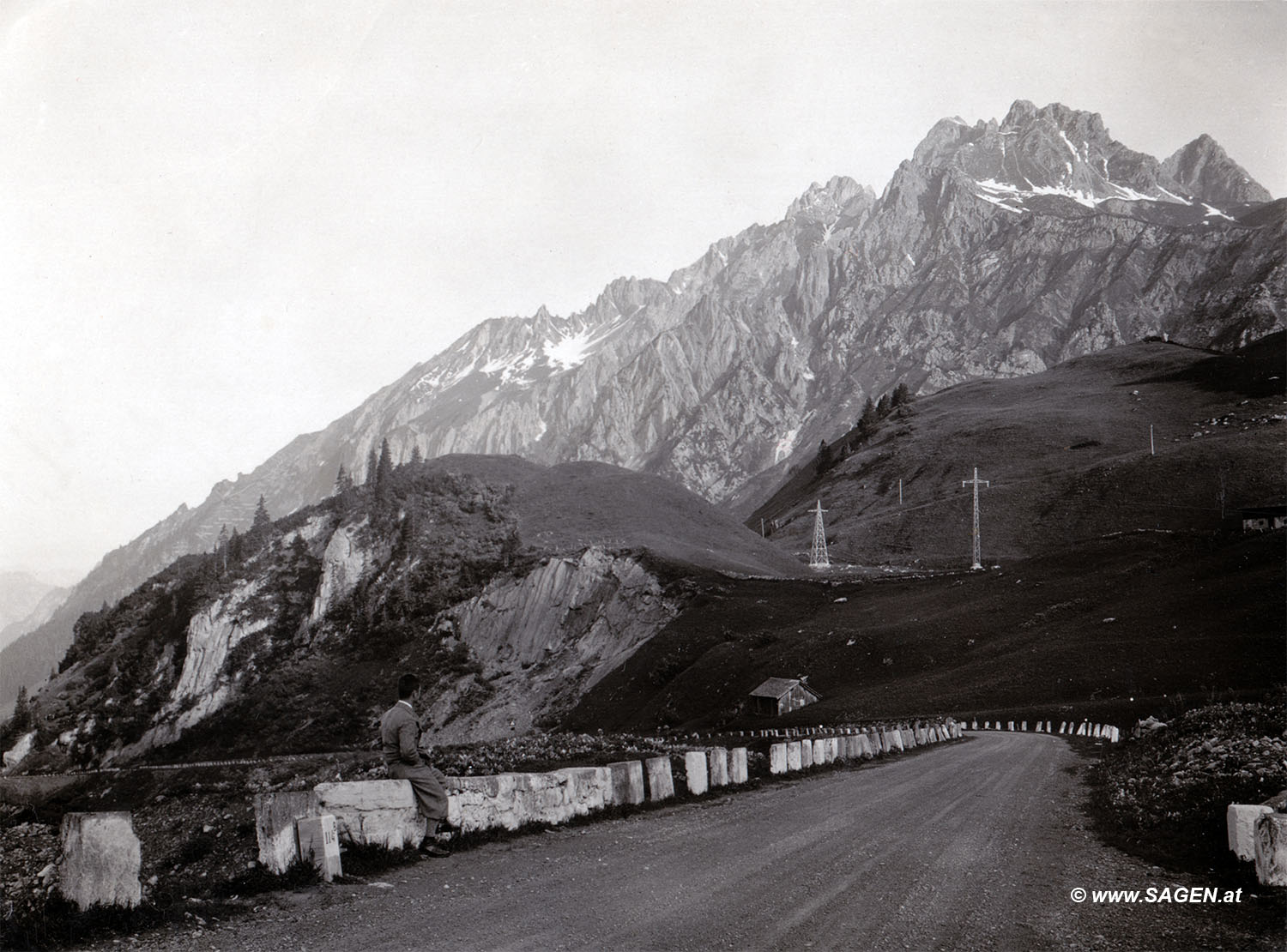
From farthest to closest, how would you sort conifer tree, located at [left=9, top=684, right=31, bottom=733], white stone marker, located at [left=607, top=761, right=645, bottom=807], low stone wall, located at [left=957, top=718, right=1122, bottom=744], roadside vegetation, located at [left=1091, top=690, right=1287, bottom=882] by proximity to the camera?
conifer tree, located at [left=9, top=684, right=31, bottom=733]
low stone wall, located at [left=957, top=718, right=1122, bottom=744]
white stone marker, located at [left=607, top=761, right=645, bottom=807]
roadside vegetation, located at [left=1091, top=690, right=1287, bottom=882]

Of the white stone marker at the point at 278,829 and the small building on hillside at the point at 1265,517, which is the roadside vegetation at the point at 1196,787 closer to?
the white stone marker at the point at 278,829

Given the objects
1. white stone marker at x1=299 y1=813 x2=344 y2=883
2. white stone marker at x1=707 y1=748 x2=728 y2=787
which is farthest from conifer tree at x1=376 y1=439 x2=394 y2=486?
white stone marker at x1=299 y1=813 x2=344 y2=883

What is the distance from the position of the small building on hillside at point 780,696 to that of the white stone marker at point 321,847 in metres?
54.6

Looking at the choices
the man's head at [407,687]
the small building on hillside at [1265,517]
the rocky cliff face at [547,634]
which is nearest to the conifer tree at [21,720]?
the rocky cliff face at [547,634]

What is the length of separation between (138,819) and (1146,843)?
26453mm

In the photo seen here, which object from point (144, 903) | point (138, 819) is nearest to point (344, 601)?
point (138, 819)

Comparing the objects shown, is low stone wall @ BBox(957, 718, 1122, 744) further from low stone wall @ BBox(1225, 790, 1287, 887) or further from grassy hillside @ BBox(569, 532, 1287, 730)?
low stone wall @ BBox(1225, 790, 1287, 887)

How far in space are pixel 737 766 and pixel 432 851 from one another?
10.9m

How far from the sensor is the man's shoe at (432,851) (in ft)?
43.7

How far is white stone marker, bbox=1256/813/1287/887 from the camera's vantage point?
10117 millimetres

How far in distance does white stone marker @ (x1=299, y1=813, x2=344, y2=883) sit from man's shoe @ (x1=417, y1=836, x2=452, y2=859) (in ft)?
5.64

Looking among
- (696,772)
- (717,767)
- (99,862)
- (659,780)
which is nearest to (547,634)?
(717,767)

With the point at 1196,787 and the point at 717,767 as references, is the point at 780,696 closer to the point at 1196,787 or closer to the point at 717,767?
the point at 717,767

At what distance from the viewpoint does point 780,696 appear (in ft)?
213
